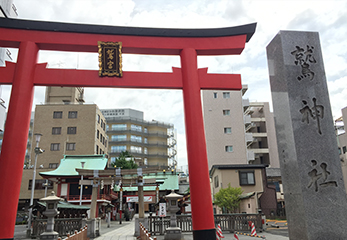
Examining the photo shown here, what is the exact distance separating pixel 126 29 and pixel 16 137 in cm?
648

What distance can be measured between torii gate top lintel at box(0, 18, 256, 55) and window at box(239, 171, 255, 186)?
18.4 metres

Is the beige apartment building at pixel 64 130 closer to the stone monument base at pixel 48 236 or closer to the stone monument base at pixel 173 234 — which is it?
the stone monument base at pixel 48 236

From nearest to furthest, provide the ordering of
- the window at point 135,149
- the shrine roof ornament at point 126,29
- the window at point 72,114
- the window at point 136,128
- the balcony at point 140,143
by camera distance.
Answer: the shrine roof ornament at point 126,29, the window at point 72,114, the balcony at point 140,143, the window at point 135,149, the window at point 136,128

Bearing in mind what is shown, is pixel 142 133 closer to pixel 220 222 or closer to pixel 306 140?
pixel 220 222

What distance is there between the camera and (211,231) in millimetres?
11422

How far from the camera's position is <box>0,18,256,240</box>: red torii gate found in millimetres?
11422

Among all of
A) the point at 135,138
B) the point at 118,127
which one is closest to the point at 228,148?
the point at 135,138

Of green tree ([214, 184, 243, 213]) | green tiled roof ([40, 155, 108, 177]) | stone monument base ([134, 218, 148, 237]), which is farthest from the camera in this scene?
green tiled roof ([40, 155, 108, 177])

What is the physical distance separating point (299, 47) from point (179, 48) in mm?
6364

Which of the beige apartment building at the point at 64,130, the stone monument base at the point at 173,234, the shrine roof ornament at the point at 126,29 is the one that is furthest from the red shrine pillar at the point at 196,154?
the beige apartment building at the point at 64,130

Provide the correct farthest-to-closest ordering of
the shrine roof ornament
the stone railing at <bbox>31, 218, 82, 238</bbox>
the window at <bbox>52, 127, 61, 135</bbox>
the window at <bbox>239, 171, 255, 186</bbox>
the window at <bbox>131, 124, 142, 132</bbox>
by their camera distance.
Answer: the window at <bbox>131, 124, 142, 132</bbox> → the window at <bbox>52, 127, 61, 135</bbox> → the window at <bbox>239, 171, 255, 186</bbox> → the stone railing at <bbox>31, 218, 82, 238</bbox> → the shrine roof ornament

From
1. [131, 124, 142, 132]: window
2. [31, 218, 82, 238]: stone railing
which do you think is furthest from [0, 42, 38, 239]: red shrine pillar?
[131, 124, 142, 132]: window

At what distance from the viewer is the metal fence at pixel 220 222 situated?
18875 mm

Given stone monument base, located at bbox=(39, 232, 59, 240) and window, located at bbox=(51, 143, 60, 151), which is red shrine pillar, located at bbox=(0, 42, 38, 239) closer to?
stone monument base, located at bbox=(39, 232, 59, 240)
